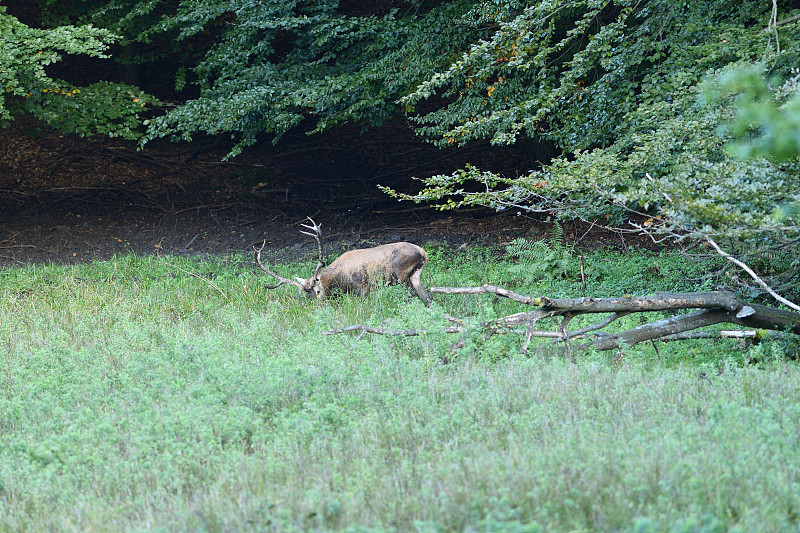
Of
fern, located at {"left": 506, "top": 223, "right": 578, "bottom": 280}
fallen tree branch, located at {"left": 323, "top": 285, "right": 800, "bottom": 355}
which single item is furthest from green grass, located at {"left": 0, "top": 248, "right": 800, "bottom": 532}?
fern, located at {"left": 506, "top": 223, "right": 578, "bottom": 280}

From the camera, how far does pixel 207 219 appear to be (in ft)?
48.2

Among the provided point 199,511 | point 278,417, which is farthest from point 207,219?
point 199,511

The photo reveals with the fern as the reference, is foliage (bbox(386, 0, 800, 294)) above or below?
above

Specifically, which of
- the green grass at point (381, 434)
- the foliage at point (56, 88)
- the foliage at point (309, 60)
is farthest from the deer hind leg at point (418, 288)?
the foliage at point (56, 88)

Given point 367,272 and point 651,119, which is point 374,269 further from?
point 651,119

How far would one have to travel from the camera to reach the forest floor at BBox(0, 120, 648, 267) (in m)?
13.2

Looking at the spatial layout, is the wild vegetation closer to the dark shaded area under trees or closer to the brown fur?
the dark shaded area under trees

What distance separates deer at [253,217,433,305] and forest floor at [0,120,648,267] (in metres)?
3.79

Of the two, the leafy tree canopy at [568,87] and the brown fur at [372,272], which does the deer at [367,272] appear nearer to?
the brown fur at [372,272]

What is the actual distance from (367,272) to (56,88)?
21.7 feet

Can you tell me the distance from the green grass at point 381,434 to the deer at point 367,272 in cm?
132

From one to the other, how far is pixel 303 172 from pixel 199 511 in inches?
527

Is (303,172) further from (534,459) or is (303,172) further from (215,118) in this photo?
(534,459)

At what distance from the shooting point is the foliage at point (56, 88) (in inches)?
399
